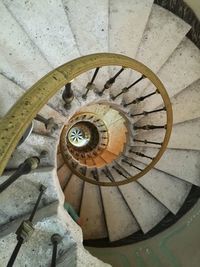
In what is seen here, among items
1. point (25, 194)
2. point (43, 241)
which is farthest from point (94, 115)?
point (43, 241)

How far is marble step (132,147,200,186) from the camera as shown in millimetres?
5598

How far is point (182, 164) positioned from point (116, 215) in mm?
1454

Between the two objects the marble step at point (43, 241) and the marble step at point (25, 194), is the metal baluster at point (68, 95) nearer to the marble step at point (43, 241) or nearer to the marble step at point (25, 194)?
the marble step at point (25, 194)

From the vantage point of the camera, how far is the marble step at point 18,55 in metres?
3.43

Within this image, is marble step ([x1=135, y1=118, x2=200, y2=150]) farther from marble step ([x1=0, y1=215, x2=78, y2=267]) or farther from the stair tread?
marble step ([x1=0, y1=215, x2=78, y2=267])

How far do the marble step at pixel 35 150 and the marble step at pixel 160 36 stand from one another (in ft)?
6.47

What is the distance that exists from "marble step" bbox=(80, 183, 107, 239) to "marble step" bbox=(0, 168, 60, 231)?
8.63 ft

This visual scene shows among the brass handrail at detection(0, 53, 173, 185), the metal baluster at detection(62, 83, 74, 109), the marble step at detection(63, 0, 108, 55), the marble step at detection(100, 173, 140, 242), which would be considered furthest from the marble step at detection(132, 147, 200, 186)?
the brass handrail at detection(0, 53, 173, 185)

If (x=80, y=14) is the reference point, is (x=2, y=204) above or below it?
below

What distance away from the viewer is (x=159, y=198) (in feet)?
19.0

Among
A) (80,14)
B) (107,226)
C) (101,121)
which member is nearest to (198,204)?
(107,226)

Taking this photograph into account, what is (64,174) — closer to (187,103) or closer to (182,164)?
(182,164)

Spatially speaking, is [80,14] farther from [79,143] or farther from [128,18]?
[79,143]

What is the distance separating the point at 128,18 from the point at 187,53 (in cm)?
115
